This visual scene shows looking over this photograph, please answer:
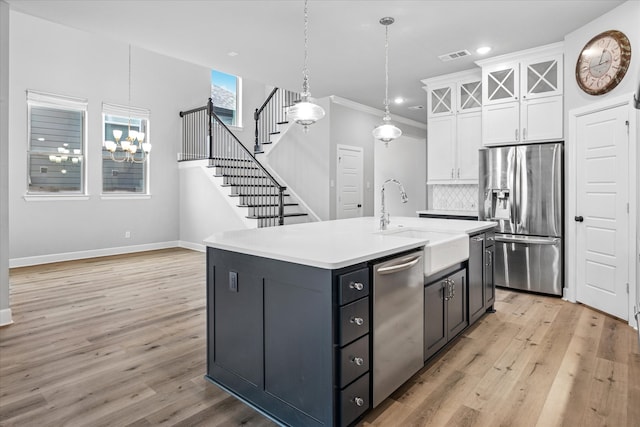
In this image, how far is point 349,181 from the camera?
23.2 feet

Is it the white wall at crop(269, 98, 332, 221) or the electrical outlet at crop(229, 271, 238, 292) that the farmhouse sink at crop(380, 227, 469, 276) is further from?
the white wall at crop(269, 98, 332, 221)

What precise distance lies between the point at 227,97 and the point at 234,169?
237 cm

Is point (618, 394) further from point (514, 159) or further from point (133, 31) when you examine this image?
point (133, 31)

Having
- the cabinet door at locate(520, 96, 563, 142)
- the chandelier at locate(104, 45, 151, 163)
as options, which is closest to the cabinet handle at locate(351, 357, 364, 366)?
the cabinet door at locate(520, 96, 563, 142)

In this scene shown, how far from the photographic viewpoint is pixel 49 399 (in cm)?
216

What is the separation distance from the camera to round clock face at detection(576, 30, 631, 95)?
3.39 metres

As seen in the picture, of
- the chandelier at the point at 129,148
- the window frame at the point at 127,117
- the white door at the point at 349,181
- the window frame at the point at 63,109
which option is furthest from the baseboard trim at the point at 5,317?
the white door at the point at 349,181

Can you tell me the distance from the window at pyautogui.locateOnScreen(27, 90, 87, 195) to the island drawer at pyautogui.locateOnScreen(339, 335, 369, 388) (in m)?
6.29

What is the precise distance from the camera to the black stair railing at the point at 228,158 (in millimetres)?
6684

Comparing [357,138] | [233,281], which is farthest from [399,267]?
[357,138]

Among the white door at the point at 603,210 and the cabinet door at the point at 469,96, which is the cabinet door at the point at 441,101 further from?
the white door at the point at 603,210

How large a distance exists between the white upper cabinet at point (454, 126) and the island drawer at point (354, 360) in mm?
4038

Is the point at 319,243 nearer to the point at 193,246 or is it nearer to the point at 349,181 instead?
the point at 349,181

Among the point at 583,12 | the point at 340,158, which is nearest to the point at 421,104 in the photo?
the point at 340,158
